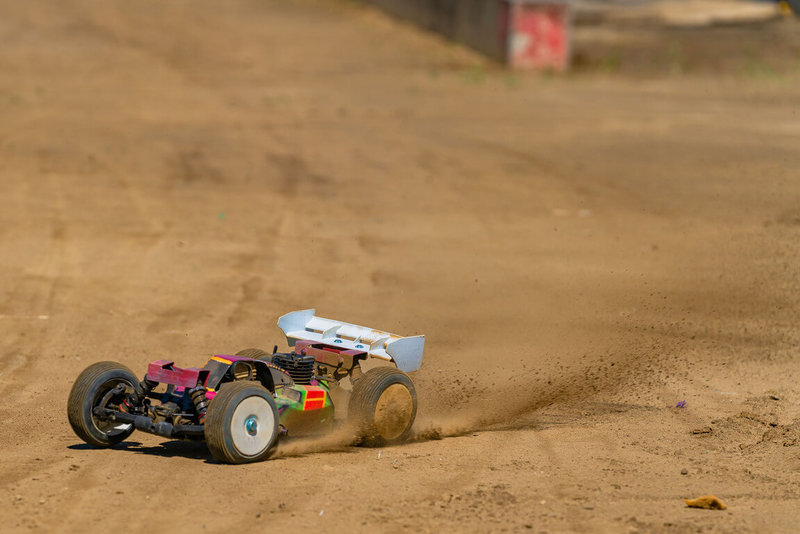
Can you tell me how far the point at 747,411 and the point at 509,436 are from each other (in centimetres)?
234

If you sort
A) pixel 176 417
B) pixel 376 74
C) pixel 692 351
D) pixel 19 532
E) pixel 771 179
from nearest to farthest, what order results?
pixel 19 532
pixel 176 417
pixel 692 351
pixel 771 179
pixel 376 74

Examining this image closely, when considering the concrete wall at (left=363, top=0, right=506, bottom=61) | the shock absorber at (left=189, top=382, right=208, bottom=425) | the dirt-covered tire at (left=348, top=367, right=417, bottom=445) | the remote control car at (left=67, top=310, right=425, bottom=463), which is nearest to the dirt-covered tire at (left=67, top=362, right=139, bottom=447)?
the remote control car at (left=67, top=310, right=425, bottom=463)

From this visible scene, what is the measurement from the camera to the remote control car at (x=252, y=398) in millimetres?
7715

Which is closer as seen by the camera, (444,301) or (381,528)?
(381,528)

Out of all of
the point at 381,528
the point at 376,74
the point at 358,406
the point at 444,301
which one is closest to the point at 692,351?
the point at 444,301

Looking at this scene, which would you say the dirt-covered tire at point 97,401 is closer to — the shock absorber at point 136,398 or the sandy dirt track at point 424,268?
the shock absorber at point 136,398

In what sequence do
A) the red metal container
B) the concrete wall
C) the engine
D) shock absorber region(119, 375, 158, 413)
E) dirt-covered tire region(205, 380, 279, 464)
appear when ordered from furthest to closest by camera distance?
the concrete wall < the red metal container < the engine < shock absorber region(119, 375, 158, 413) < dirt-covered tire region(205, 380, 279, 464)

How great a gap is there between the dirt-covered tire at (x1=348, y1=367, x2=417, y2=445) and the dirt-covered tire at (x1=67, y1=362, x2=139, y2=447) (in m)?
1.65

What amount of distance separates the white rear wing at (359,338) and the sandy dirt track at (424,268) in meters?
0.72

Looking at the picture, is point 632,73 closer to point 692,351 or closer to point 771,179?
point 771,179

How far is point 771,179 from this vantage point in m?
18.4

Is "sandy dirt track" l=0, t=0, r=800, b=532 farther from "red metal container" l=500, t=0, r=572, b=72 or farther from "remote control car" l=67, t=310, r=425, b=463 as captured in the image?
"red metal container" l=500, t=0, r=572, b=72

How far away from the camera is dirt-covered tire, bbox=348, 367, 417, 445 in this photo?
27.9ft

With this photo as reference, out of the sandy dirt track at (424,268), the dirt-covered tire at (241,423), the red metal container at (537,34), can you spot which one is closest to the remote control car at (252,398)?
the dirt-covered tire at (241,423)
